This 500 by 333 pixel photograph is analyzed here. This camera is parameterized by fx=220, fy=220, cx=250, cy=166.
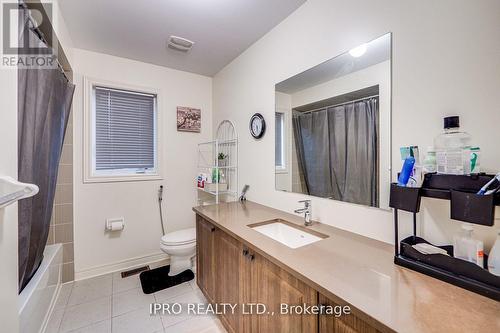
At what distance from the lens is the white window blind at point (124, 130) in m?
2.49

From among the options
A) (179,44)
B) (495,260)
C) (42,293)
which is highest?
(179,44)

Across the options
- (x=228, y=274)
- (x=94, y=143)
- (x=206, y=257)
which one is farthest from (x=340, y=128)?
(x=94, y=143)

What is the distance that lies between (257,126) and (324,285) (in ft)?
5.23

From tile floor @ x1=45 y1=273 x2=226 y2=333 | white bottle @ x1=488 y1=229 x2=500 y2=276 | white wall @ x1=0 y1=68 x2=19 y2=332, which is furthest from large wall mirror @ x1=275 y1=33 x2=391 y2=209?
white wall @ x1=0 y1=68 x2=19 y2=332

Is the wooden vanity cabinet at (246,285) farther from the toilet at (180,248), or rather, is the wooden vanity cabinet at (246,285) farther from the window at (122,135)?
the window at (122,135)

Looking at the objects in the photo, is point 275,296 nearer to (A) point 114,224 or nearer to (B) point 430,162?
(B) point 430,162

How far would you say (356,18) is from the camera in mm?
1314

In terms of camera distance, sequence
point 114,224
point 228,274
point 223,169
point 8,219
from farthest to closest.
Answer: point 223,169
point 114,224
point 228,274
point 8,219

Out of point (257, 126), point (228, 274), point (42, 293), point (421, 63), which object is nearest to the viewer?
point (421, 63)

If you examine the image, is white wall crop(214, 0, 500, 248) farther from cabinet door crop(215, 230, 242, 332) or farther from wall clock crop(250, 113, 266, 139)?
cabinet door crop(215, 230, 242, 332)

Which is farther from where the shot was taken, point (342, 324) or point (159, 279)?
point (159, 279)

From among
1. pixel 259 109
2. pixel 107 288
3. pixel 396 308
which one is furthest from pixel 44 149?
pixel 396 308

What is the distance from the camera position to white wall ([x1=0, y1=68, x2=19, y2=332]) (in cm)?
81

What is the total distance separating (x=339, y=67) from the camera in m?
1.43
